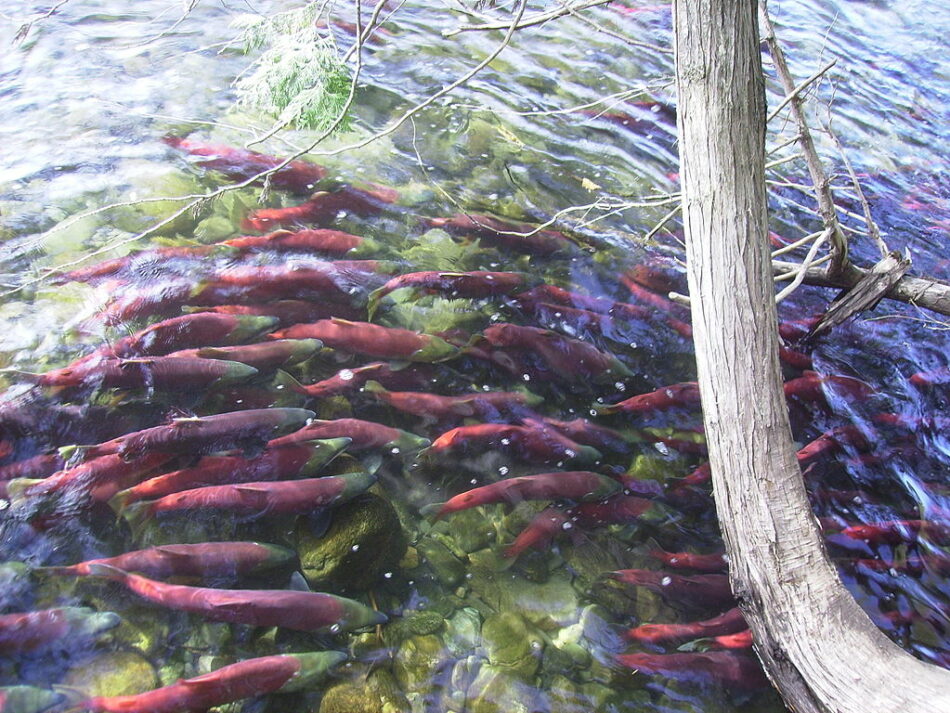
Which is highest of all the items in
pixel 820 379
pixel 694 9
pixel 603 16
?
pixel 694 9

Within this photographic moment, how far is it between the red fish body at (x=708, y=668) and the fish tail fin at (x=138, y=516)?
2535 millimetres

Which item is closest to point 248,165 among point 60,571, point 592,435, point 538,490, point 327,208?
point 327,208

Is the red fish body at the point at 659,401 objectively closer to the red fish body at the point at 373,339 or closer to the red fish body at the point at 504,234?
the red fish body at the point at 373,339

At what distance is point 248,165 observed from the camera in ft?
21.0

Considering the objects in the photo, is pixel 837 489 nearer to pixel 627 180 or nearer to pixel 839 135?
pixel 627 180

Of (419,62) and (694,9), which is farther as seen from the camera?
(419,62)

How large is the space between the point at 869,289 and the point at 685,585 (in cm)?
248

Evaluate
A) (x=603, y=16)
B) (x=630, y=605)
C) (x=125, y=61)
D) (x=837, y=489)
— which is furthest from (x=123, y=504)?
(x=603, y=16)

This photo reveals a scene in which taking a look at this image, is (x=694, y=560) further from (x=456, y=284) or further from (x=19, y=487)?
(x=19, y=487)

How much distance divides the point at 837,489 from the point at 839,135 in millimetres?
5519

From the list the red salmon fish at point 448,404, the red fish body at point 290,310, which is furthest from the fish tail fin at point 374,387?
the red fish body at point 290,310

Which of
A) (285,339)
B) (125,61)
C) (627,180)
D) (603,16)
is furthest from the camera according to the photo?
(603,16)

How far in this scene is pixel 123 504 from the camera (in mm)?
3621

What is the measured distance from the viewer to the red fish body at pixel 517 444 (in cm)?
414
